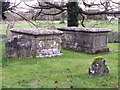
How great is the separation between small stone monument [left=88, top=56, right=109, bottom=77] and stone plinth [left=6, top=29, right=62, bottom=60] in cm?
561

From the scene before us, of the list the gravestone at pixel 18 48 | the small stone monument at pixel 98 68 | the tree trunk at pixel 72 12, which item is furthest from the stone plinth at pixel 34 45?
the tree trunk at pixel 72 12

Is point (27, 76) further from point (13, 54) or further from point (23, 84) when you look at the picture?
point (13, 54)

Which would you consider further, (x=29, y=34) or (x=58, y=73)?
A: (x=29, y=34)

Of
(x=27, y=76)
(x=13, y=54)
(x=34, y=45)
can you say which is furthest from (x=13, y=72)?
(x=34, y=45)

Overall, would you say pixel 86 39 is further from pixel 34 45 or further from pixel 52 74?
pixel 52 74

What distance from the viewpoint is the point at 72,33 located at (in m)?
19.5

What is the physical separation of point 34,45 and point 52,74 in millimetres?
4775

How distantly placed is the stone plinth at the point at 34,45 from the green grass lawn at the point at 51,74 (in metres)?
0.61

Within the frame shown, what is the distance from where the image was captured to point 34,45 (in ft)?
52.5

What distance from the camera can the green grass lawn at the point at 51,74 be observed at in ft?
32.3

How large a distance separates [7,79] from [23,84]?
47.1 inches

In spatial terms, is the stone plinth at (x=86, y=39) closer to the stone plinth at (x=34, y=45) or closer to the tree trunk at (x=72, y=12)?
the stone plinth at (x=34, y=45)

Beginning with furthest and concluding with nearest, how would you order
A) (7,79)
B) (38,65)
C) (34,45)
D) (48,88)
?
1. (34,45)
2. (38,65)
3. (7,79)
4. (48,88)

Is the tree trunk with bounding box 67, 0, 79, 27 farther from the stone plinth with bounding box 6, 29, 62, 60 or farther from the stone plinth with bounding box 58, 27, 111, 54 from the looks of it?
the stone plinth with bounding box 6, 29, 62, 60
